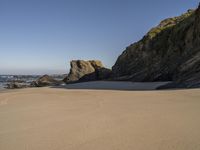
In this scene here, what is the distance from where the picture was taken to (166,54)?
31297 mm

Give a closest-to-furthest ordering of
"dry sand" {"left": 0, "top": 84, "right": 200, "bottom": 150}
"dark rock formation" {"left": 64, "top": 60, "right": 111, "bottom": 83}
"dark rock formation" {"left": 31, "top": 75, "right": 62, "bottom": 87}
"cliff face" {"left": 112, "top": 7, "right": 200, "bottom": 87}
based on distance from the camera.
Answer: "dry sand" {"left": 0, "top": 84, "right": 200, "bottom": 150} < "cliff face" {"left": 112, "top": 7, "right": 200, "bottom": 87} < "dark rock formation" {"left": 31, "top": 75, "right": 62, "bottom": 87} < "dark rock formation" {"left": 64, "top": 60, "right": 111, "bottom": 83}

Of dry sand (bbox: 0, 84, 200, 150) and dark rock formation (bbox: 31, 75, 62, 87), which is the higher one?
dark rock formation (bbox: 31, 75, 62, 87)

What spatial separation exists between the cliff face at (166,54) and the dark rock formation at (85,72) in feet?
15.3

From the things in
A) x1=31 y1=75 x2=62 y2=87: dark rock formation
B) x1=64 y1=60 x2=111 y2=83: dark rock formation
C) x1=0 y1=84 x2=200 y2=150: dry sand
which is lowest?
x1=0 y1=84 x2=200 y2=150: dry sand

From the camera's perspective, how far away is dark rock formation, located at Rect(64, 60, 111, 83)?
160ft

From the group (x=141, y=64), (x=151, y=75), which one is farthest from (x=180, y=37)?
(x=141, y=64)

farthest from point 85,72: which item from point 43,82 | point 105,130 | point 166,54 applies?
point 105,130

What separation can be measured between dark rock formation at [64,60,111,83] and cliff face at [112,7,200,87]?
15.3 feet

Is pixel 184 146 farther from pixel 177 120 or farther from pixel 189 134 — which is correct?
pixel 177 120

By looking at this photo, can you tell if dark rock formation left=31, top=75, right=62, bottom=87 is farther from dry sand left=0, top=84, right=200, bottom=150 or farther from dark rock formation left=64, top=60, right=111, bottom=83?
dry sand left=0, top=84, right=200, bottom=150

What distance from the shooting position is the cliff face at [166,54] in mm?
A: 21528

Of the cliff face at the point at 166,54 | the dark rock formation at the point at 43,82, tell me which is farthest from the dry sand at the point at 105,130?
the dark rock formation at the point at 43,82

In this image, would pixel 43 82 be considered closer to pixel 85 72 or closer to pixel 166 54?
pixel 85 72

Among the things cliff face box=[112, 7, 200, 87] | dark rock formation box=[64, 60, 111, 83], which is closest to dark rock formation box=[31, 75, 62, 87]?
dark rock formation box=[64, 60, 111, 83]
